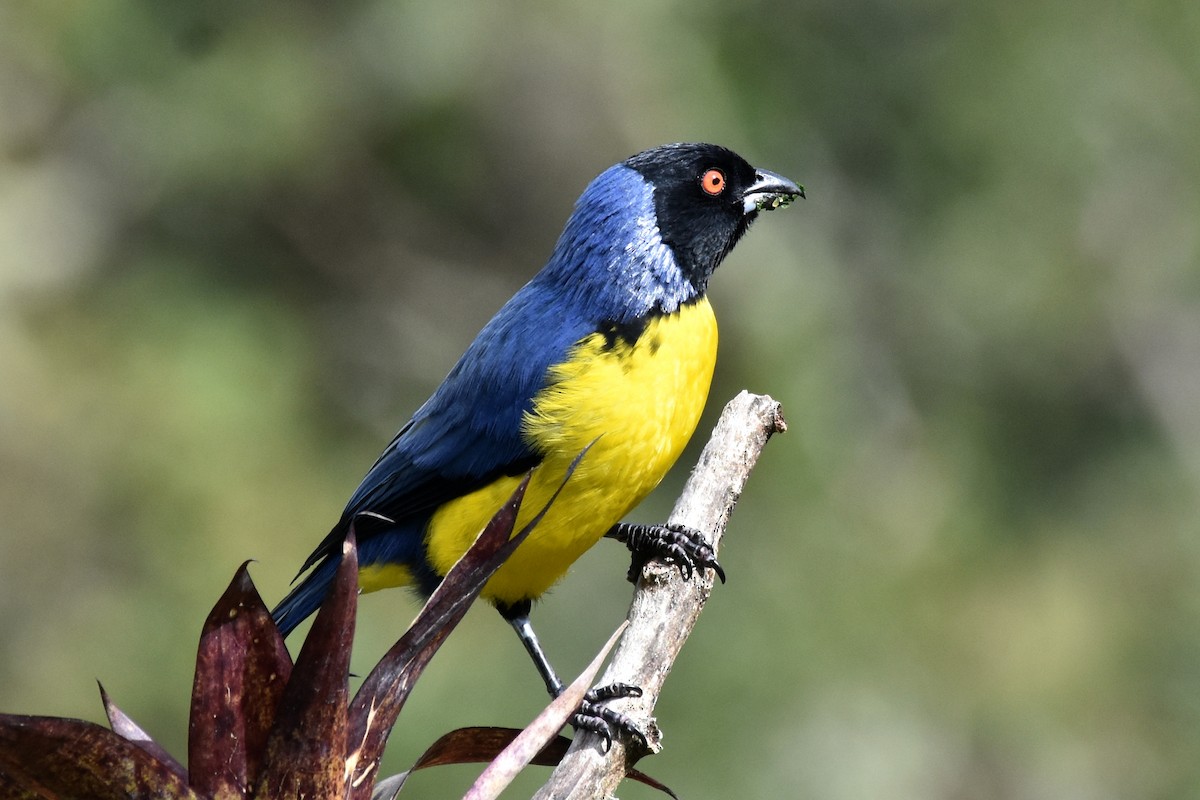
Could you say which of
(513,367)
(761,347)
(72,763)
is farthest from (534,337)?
(761,347)

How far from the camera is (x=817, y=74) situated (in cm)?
745

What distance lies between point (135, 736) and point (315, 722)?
0.70 ft

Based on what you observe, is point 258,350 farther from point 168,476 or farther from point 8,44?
point 8,44

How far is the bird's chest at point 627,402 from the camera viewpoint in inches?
129

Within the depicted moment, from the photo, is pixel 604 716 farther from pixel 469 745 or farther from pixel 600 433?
pixel 600 433

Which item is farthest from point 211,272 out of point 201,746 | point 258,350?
point 201,746

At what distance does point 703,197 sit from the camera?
383cm

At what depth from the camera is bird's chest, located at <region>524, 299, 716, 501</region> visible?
329cm

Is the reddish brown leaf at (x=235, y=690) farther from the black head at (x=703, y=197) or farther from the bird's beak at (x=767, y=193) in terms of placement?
the bird's beak at (x=767, y=193)

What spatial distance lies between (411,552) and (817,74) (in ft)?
15.3

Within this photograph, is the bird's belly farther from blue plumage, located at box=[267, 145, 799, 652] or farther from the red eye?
the red eye

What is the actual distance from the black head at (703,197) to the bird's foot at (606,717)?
1.33 metres

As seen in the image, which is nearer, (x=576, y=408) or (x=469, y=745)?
(x=469, y=745)

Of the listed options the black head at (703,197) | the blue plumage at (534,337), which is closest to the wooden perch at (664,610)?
the blue plumage at (534,337)
